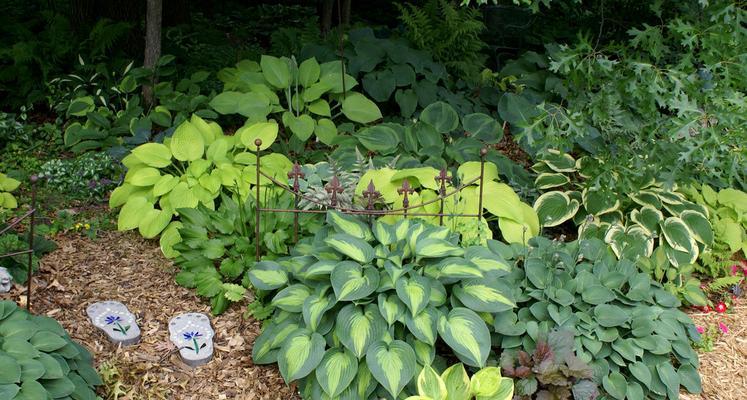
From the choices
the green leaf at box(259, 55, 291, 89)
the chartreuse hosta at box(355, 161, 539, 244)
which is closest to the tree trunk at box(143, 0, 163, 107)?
the green leaf at box(259, 55, 291, 89)

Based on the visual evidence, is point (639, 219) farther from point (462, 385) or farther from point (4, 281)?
point (4, 281)

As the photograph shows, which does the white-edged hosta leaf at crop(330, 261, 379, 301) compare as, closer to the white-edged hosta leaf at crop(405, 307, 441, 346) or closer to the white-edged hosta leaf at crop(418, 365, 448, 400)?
the white-edged hosta leaf at crop(405, 307, 441, 346)

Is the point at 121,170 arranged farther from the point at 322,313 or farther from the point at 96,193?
the point at 322,313

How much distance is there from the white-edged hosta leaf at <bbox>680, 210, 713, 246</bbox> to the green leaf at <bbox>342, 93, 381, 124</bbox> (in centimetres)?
203

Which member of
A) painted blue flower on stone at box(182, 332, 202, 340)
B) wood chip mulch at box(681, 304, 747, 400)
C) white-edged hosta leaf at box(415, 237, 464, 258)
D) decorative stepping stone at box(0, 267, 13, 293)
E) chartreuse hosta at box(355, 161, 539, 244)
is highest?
white-edged hosta leaf at box(415, 237, 464, 258)

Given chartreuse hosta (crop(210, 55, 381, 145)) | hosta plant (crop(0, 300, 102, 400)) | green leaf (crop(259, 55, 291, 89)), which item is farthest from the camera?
green leaf (crop(259, 55, 291, 89))

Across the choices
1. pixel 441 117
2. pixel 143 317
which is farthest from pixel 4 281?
pixel 441 117

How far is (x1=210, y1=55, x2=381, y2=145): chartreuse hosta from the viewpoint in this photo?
493 centimetres

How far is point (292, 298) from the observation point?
3293 millimetres

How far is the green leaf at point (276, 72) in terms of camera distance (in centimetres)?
508

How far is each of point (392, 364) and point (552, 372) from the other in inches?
26.0

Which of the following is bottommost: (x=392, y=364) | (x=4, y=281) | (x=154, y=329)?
(x=154, y=329)

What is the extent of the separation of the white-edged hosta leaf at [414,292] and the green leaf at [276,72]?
2.31 m

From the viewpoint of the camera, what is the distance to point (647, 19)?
521cm
